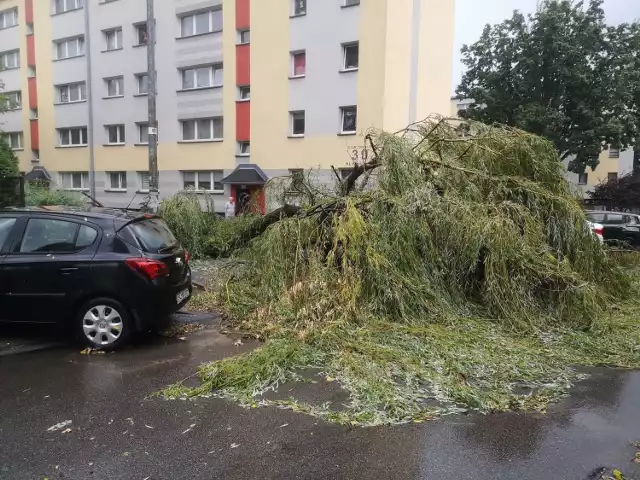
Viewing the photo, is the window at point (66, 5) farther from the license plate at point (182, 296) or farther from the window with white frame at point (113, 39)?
the license plate at point (182, 296)

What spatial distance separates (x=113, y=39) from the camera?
87.9 feet

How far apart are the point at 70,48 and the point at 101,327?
94.5 feet

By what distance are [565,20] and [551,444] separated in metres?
22.2

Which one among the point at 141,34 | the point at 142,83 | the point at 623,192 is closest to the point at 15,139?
the point at 142,83

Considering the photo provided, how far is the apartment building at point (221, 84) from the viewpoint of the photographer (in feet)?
66.6

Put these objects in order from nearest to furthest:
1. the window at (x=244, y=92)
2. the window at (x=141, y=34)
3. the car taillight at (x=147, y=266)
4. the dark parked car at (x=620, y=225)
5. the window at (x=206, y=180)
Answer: the car taillight at (x=147, y=266), the dark parked car at (x=620, y=225), the window at (x=244, y=92), the window at (x=206, y=180), the window at (x=141, y=34)

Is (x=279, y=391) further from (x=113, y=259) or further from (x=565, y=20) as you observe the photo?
(x=565, y=20)

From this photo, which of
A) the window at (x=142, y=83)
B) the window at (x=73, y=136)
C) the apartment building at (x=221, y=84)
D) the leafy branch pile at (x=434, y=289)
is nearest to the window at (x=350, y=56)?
the apartment building at (x=221, y=84)

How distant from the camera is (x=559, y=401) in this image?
164 inches

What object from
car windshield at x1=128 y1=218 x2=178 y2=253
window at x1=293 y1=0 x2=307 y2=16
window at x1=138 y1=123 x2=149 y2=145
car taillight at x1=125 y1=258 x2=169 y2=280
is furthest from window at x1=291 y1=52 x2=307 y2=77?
car taillight at x1=125 y1=258 x2=169 y2=280

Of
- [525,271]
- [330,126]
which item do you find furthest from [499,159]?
[330,126]

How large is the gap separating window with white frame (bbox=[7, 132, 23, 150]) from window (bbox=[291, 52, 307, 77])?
20.5m

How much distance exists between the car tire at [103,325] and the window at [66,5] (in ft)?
93.4

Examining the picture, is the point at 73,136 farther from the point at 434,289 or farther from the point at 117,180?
the point at 434,289
